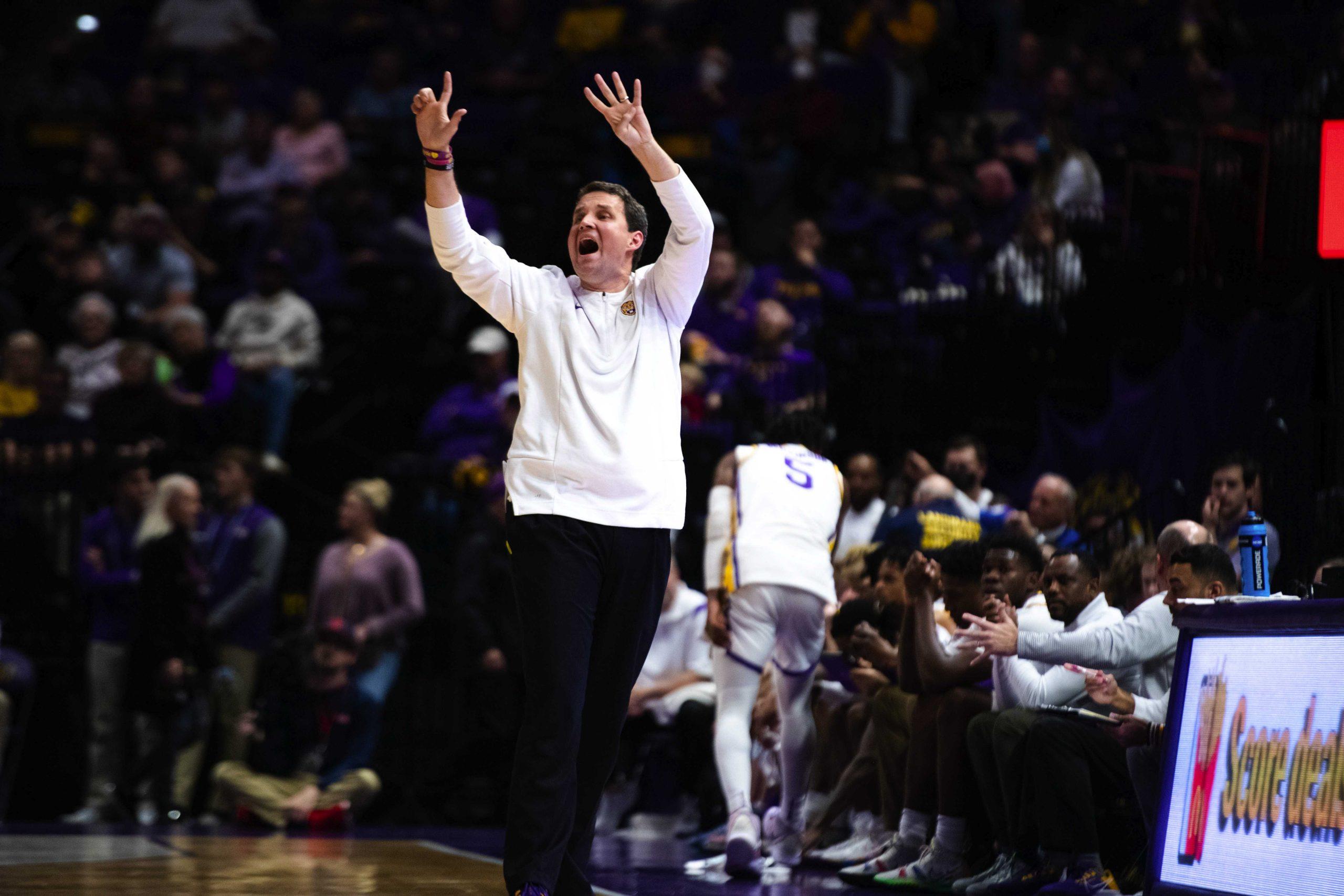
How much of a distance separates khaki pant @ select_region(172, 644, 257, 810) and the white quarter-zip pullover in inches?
→ 241

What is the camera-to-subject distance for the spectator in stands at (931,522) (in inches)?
311

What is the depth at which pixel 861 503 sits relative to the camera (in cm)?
925

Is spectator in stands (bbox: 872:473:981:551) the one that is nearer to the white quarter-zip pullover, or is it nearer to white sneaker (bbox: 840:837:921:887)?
white sneaker (bbox: 840:837:921:887)

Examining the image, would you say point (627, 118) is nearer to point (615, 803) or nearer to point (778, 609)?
point (778, 609)

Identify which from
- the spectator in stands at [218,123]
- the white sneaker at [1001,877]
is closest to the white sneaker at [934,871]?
the white sneaker at [1001,877]

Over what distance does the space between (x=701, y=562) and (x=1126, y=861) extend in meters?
4.61

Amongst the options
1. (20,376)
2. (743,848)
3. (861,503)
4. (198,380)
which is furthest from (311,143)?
(743,848)

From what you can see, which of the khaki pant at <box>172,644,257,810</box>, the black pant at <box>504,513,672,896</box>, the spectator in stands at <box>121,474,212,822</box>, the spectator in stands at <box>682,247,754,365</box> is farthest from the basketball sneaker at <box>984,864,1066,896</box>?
the spectator in stands at <box>682,247,754,365</box>

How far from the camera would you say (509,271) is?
479 cm

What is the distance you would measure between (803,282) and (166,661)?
4932 millimetres

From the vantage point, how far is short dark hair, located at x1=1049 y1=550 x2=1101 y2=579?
6.24m

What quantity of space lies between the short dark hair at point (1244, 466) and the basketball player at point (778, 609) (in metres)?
1.56

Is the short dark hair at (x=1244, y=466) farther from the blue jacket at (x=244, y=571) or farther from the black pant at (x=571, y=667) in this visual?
the blue jacket at (x=244, y=571)

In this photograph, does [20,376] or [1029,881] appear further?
[20,376]
